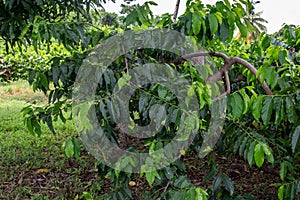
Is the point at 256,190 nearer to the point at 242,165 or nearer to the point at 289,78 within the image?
the point at 242,165

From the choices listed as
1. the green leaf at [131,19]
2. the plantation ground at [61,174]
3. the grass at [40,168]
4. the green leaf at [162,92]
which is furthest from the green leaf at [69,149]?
the plantation ground at [61,174]

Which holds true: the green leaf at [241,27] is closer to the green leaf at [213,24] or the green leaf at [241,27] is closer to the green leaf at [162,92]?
the green leaf at [213,24]

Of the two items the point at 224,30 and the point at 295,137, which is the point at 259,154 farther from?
the point at 224,30

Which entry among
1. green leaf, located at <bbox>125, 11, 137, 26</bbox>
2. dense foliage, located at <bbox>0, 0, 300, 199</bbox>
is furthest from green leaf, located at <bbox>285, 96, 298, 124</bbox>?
green leaf, located at <bbox>125, 11, 137, 26</bbox>

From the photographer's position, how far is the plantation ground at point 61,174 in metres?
2.55

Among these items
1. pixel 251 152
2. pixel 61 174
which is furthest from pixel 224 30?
pixel 61 174

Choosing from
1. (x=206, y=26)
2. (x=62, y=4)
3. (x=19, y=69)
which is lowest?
(x=19, y=69)

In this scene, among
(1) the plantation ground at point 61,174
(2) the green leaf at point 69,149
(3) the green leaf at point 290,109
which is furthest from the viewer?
(1) the plantation ground at point 61,174

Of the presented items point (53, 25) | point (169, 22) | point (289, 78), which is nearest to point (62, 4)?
point (53, 25)

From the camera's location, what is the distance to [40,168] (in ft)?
10.0

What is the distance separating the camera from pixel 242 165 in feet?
10.2

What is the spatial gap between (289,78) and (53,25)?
1.17m

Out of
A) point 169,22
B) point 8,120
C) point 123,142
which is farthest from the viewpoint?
point 8,120

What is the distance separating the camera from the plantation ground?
8.38ft
